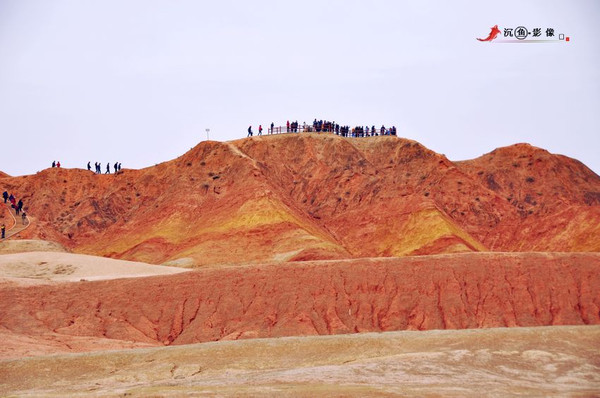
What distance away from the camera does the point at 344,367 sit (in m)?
41.1

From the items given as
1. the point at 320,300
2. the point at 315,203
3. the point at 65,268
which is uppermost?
the point at 315,203

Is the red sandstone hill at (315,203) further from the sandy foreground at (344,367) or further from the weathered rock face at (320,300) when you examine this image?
the sandy foreground at (344,367)

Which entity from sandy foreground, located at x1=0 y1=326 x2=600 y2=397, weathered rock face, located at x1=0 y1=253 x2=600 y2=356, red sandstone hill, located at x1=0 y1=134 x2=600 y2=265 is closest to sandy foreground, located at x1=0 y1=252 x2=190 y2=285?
weathered rock face, located at x1=0 y1=253 x2=600 y2=356

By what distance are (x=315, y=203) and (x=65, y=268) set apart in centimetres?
4129

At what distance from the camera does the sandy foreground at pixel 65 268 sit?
8026cm

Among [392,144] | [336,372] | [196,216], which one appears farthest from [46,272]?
[392,144]

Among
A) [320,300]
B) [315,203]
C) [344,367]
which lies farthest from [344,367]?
[315,203]

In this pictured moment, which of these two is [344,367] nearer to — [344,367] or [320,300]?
[344,367]

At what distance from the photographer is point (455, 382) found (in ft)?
125

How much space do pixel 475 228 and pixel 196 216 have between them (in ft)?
109

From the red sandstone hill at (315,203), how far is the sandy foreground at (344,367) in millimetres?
47076

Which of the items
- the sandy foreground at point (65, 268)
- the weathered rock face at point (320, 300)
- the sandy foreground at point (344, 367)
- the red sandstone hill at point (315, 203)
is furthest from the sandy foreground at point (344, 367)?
the red sandstone hill at point (315, 203)

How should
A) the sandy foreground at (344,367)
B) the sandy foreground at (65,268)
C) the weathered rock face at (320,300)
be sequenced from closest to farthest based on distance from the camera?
1. the sandy foreground at (344,367)
2. the weathered rock face at (320,300)
3. the sandy foreground at (65,268)

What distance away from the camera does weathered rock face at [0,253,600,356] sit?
64.6 metres
